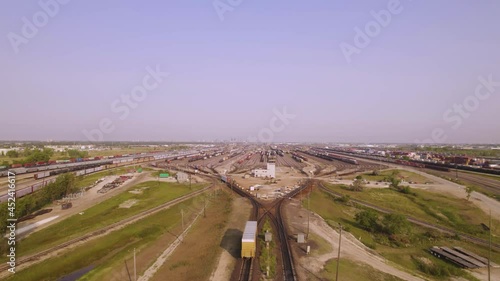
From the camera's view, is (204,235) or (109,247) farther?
(204,235)

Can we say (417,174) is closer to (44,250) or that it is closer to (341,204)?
(341,204)

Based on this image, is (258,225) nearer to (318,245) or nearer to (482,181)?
(318,245)

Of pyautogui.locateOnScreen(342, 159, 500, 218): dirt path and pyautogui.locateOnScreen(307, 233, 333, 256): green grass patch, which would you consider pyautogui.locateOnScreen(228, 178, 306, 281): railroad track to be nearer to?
pyautogui.locateOnScreen(307, 233, 333, 256): green grass patch

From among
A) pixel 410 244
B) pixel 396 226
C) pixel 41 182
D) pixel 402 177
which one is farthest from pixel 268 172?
pixel 41 182

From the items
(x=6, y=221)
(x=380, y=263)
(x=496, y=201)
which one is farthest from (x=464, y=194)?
(x=6, y=221)

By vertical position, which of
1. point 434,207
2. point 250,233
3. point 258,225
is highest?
point 250,233
